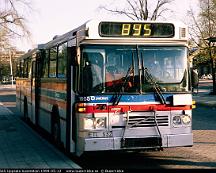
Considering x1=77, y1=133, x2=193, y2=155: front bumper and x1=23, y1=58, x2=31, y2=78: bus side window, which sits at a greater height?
x1=23, y1=58, x2=31, y2=78: bus side window

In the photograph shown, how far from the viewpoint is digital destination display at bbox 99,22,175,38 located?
9414 millimetres

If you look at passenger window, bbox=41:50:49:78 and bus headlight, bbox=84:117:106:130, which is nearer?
bus headlight, bbox=84:117:106:130

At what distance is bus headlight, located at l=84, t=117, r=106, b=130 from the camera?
357 inches

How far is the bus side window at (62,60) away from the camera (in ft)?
35.3

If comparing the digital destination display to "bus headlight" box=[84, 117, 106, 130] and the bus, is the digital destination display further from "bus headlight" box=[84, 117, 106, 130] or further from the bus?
"bus headlight" box=[84, 117, 106, 130]

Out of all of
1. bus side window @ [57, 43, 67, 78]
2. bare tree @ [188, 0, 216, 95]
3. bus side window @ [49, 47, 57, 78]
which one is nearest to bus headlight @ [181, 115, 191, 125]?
bus side window @ [57, 43, 67, 78]

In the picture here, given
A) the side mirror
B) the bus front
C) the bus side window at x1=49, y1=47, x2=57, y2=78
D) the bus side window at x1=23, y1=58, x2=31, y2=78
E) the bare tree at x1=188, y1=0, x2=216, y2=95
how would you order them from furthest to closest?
the bare tree at x1=188, y1=0, x2=216, y2=95
the bus side window at x1=23, y1=58, x2=31, y2=78
the bus side window at x1=49, y1=47, x2=57, y2=78
the side mirror
the bus front

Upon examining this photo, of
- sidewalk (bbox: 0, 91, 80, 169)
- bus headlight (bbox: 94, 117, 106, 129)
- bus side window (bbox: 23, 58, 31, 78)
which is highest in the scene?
bus side window (bbox: 23, 58, 31, 78)

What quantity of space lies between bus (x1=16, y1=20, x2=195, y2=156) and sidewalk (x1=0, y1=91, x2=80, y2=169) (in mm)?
489

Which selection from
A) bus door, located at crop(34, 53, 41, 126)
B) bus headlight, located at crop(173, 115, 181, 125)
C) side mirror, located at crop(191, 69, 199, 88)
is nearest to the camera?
bus headlight, located at crop(173, 115, 181, 125)

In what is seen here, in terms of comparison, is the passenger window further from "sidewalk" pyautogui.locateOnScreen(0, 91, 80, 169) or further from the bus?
the bus

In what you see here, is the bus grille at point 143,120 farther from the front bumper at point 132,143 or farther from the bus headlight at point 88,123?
the bus headlight at point 88,123

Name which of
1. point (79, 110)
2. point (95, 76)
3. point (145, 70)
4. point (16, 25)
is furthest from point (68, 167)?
point (16, 25)

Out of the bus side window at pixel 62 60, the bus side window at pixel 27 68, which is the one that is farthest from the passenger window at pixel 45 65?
the bus side window at pixel 27 68
